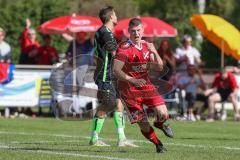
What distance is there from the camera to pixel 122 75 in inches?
430

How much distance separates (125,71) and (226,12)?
4141cm

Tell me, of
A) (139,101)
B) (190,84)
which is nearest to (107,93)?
(139,101)

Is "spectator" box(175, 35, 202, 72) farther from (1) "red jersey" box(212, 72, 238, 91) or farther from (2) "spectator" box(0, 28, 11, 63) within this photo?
(2) "spectator" box(0, 28, 11, 63)

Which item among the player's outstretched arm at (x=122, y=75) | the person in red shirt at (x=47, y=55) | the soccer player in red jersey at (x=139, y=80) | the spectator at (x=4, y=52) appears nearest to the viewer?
the player's outstretched arm at (x=122, y=75)

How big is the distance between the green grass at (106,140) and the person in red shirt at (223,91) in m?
3.81

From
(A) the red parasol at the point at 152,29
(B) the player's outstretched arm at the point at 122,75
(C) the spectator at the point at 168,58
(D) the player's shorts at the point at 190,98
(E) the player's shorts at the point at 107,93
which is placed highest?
(A) the red parasol at the point at 152,29

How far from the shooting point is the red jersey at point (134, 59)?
1116cm

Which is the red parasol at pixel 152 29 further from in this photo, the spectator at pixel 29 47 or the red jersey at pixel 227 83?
the red jersey at pixel 227 83

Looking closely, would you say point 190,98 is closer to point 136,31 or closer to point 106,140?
point 106,140

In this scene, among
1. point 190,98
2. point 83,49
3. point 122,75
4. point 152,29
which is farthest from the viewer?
point 152,29

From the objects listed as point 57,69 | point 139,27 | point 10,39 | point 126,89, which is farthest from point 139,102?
point 10,39

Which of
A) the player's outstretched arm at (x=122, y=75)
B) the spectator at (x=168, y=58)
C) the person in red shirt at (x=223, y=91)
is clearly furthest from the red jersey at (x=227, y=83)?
the player's outstretched arm at (x=122, y=75)

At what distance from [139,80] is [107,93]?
139 cm

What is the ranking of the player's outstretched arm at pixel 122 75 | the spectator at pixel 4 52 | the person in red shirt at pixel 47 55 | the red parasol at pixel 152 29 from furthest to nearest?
the red parasol at pixel 152 29 < the person in red shirt at pixel 47 55 < the spectator at pixel 4 52 < the player's outstretched arm at pixel 122 75
